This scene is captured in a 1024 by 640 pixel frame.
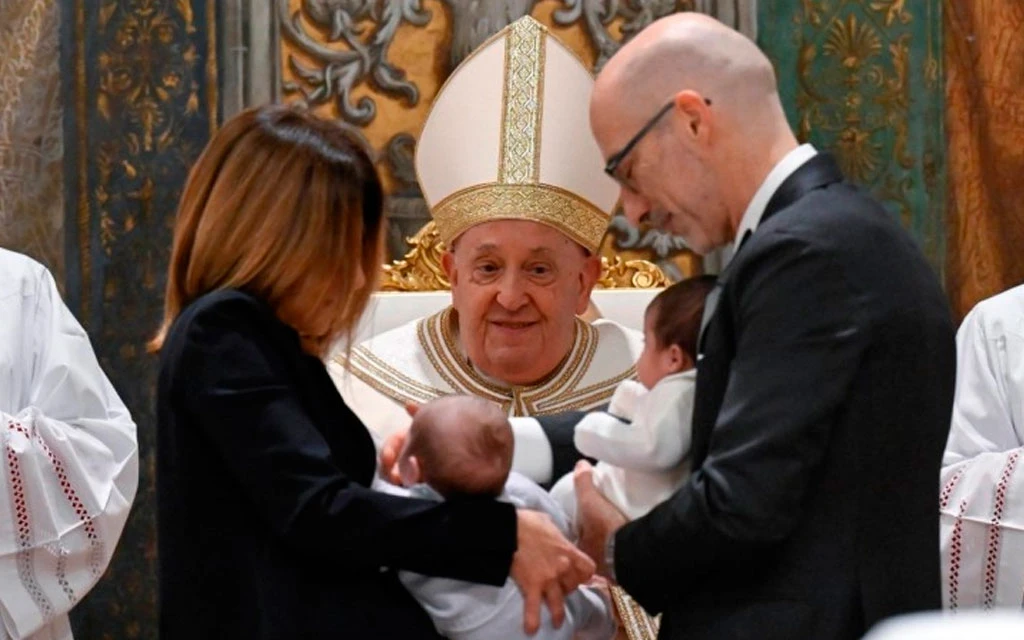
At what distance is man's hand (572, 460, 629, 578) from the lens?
112 inches

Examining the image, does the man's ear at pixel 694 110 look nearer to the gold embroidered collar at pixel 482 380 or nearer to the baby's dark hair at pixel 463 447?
the baby's dark hair at pixel 463 447

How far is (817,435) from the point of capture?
2502 mm

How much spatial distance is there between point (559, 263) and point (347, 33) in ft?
4.52

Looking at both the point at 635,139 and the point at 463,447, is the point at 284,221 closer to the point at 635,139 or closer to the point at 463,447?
the point at 463,447

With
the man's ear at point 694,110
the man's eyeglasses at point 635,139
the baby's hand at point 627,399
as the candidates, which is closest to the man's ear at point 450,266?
the baby's hand at point 627,399

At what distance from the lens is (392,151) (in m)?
5.38

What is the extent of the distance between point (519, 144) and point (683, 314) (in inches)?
66.2

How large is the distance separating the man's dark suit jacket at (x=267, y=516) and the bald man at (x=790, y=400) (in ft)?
0.93

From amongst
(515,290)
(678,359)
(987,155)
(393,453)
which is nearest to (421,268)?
(515,290)

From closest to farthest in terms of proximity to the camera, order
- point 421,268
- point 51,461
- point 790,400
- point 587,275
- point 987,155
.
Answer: point 790,400, point 51,461, point 587,275, point 421,268, point 987,155

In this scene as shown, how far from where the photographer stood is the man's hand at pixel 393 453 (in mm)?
3031

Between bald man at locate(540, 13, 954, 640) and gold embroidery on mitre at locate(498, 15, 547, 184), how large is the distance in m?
1.73

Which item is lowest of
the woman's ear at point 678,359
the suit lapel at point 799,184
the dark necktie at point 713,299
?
the woman's ear at point 678,359

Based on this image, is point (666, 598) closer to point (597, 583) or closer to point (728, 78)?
point (597, 583)
